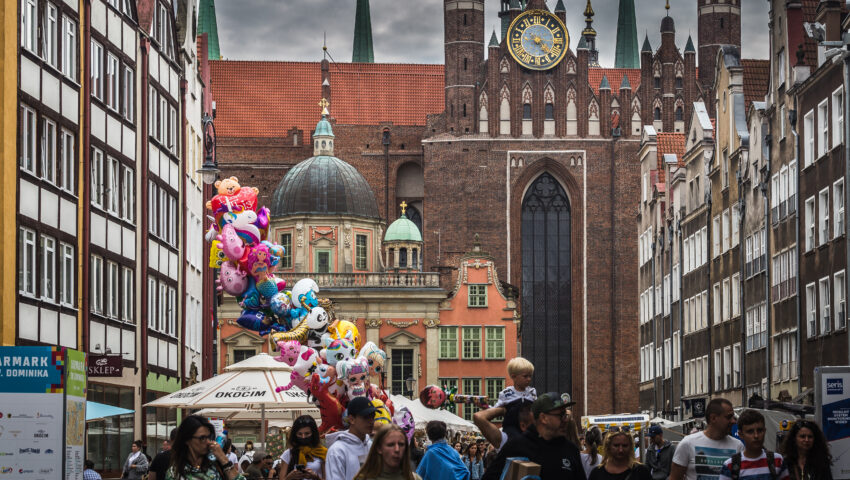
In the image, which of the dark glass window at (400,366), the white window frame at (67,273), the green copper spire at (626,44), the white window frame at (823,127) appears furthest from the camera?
the green copper spire at (626,44)

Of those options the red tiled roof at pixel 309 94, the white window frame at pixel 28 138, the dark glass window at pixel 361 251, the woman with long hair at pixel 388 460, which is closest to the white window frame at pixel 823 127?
the white window frame at pixel 28 138

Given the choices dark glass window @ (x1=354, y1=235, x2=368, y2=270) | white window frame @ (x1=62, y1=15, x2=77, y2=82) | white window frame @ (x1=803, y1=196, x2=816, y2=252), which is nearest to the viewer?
white window frame @ (x1=62, y1=15, x2=77, y2=82)

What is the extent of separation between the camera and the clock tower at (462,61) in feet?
249

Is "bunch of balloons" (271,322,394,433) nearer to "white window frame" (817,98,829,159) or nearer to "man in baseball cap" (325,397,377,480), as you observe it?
"man in baseball cap" (325,397,377,480)

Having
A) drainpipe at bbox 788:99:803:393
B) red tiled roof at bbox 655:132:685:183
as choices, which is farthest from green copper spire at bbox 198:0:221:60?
drainpipe at bbox 788:99:803:393

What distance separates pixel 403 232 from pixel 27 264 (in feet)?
165

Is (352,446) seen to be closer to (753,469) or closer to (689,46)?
(753,469)

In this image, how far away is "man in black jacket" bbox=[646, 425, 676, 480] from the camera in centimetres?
1844

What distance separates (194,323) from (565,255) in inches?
1471

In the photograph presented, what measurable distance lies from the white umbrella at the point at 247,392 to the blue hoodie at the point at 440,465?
9860 millimetres

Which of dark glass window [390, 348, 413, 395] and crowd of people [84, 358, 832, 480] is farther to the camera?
dark glass window [390, 348, 413, 395]

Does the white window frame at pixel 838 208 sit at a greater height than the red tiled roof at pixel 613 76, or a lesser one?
lesser

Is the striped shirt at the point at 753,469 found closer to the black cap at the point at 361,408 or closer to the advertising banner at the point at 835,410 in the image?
the black cap at the point at 361,408

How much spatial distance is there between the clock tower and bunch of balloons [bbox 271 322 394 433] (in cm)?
5645
